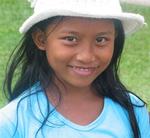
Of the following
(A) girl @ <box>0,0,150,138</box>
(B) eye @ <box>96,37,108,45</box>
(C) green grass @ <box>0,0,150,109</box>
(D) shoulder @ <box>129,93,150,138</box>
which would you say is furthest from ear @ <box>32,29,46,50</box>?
(C) green grass @ <box>0,0,150,109</box>

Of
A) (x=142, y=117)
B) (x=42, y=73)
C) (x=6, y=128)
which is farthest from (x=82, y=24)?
→ (x=142, y=117)

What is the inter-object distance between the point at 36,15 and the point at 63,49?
0.54ft

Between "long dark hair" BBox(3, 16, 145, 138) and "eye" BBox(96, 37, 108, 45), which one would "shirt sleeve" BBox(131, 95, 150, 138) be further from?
"eye" BBox(96, 37, 108, 45)

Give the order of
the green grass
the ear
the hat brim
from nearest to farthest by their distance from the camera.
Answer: the hat brim < the ear < the green grass

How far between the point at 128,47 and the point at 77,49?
455cm

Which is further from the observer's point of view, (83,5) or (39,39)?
(39,39)

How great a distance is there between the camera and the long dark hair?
259 cm

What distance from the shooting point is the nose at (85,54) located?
2.35 metres

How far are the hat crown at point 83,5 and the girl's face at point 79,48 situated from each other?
48 mm

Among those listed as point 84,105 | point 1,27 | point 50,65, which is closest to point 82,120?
point 84,105

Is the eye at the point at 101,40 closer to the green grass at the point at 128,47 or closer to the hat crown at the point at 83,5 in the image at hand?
the hat crown at the point at 83,5

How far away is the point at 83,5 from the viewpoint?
235 cm

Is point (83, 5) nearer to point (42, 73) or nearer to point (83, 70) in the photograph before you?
point (83, 70)

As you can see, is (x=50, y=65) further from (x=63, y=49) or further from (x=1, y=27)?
(x=1, y=27)
